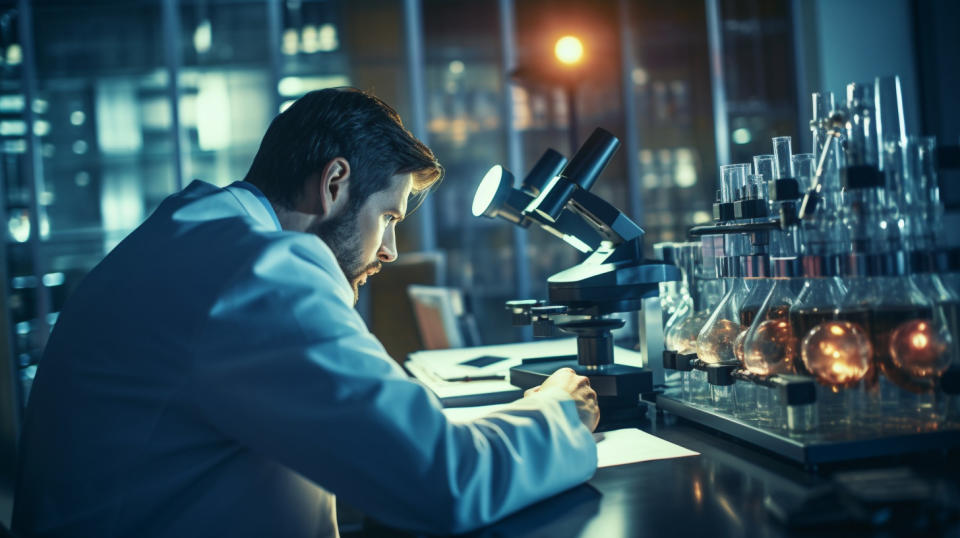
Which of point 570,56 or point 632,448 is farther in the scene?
point 570,56

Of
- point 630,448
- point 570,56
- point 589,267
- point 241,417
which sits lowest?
point 630,448

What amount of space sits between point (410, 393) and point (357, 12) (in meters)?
4.89

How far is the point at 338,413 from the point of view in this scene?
2.54ft

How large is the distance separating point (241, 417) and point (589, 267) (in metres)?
0.67

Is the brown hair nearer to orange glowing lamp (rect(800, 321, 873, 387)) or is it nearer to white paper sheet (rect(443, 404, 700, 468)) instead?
white paper sheet (rect(443, 404, 700, 468))

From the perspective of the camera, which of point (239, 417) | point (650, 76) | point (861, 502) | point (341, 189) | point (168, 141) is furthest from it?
point (650, 76)

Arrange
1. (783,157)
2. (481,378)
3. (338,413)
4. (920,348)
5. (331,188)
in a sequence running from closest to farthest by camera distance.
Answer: (338,413) < (920,348) < (783,157) < (331,188) < (481,378)

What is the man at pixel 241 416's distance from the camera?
2.57 ft

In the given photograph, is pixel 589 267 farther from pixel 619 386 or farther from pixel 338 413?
pixel 338 413

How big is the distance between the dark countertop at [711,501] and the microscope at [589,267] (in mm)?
285

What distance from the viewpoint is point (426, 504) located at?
2.55ft

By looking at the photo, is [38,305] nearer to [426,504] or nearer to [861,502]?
[426,504]

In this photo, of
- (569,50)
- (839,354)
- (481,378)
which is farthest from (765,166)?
(569,50)

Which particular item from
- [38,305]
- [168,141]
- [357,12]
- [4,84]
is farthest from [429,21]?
[38,305]
